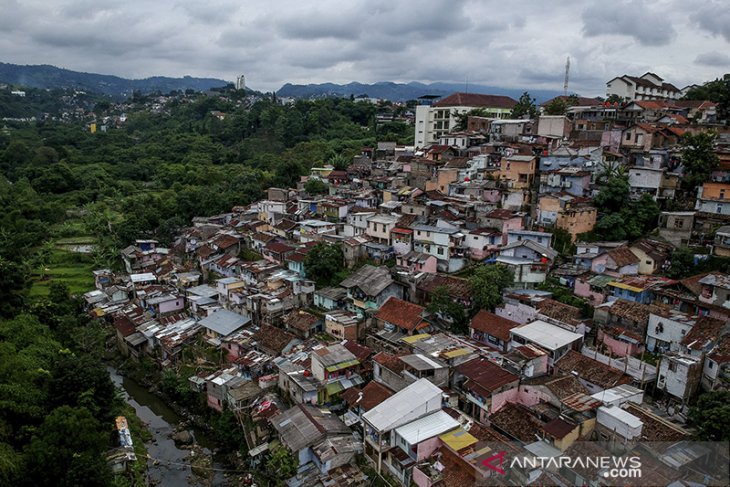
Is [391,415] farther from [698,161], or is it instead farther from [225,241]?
[698,161]

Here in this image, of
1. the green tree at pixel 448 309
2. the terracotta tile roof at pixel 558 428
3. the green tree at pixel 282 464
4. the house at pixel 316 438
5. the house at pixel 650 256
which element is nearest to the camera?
the terracotta tile roof at pixel 558 428

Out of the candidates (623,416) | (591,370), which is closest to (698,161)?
(591,370)

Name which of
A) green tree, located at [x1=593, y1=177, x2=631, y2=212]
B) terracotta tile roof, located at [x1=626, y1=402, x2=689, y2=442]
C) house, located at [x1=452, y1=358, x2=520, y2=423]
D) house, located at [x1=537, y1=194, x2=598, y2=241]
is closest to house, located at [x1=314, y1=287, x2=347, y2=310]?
house, located at [x1=452, y1=358, x2=520, y2=423]

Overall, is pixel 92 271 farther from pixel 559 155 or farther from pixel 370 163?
pixel 559 155

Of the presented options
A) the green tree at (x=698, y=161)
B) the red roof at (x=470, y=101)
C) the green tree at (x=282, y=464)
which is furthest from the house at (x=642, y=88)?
the green tree at (x=282, y=464)

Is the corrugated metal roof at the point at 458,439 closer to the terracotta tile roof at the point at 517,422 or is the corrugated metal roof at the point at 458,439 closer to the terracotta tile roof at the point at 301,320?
the terracotta tile roof at the point at 517,422

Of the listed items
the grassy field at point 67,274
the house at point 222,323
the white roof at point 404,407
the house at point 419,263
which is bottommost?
the grassy field at point 67,274

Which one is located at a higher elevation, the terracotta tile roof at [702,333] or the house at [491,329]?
the terracotta tile roof at [702,333]
